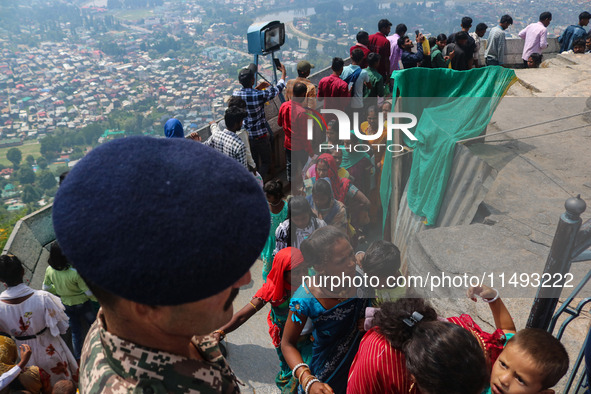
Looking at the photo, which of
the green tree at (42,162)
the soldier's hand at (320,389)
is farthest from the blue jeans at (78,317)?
the green tree at (42,162)

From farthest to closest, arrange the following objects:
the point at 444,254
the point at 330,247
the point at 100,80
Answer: the point at 100,80, the point at 444,254, the point at 330,247

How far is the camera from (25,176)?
23.5 meters

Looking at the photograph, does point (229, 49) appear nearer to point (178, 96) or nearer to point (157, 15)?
point (178, 96)

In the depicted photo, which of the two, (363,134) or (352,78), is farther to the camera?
(352,78)

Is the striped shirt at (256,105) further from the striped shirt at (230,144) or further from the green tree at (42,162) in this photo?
the green tree at (42,162)

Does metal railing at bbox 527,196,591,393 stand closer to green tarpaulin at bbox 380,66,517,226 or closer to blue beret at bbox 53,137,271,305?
blue beret at bbox 53,137,271,305

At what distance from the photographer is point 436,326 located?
162cm

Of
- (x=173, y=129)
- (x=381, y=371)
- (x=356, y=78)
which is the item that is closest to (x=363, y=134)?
(x=356, y=78)

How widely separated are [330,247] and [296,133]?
2.98 metres

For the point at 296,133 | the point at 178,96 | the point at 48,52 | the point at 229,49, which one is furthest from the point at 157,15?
the point at 296,133

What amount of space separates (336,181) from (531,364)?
275 cm

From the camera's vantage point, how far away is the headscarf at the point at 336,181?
4207mm

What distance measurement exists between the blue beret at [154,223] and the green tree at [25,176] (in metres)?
25.7

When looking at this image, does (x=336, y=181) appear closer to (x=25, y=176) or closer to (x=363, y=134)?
(x=363, y=134)
